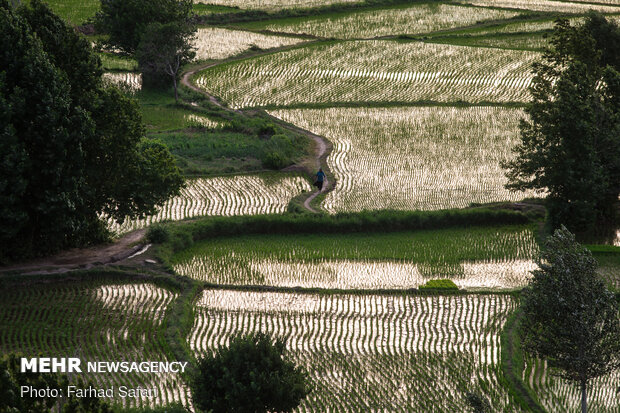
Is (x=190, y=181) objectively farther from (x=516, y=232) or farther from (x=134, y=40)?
(x=134, y=40)

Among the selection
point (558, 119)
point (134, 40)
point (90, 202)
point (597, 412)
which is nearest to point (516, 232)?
point (558, 119)

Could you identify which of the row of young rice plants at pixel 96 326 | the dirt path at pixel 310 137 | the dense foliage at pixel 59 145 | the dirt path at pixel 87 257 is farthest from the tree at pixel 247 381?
the dirt path at pixel 310 137

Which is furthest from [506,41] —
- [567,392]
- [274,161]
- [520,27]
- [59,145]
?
[567,392]

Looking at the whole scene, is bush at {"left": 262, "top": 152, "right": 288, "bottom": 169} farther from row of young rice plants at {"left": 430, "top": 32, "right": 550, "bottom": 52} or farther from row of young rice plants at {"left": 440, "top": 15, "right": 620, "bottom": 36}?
row of young rice plants at {"left": 440, "top": 15, "right": 620, "bottom": 36}

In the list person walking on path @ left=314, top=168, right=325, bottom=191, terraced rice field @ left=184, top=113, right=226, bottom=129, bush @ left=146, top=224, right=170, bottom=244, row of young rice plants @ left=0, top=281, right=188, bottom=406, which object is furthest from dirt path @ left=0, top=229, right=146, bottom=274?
terraced rice field @ left=184, top=113, right=226, bottom=129

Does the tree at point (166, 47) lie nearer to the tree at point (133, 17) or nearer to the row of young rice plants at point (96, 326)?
the tree at point (133, 17)
